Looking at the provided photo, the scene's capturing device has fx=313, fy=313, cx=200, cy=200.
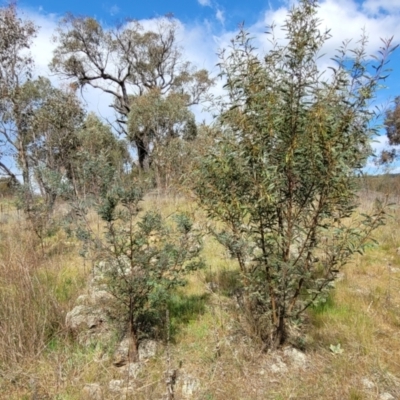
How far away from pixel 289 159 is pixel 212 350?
1.87 metres

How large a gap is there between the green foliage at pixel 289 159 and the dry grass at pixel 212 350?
1.51 ft

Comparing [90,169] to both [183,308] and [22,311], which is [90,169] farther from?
[183,308]

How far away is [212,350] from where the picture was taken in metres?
2.91

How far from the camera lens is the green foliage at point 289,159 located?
2.38 metres

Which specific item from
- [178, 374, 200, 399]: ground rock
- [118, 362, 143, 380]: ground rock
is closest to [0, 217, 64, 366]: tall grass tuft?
[118, 362, 143, 380]: ground rock

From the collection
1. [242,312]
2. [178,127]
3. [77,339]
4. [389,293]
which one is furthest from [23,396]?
[178,127]

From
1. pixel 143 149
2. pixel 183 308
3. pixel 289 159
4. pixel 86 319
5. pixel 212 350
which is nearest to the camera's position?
pixel 289 159

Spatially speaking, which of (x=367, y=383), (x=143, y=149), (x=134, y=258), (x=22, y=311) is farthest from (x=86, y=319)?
(x=143, y=149)

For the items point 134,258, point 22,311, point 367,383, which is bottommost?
point 367,383

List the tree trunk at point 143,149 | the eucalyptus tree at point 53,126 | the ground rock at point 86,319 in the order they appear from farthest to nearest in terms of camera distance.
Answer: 1. the tree trunk at point 143,149
2. the eucalyptus tree at point 53,126
3. the ground rock at point 86,319

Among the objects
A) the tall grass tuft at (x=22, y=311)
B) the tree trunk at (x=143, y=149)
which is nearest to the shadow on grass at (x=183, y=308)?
the tall grass tuft at (x=22, y=311)

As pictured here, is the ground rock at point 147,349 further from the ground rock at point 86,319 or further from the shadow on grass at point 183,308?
the ground rock at point 86,319

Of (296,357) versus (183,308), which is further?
(183,308)

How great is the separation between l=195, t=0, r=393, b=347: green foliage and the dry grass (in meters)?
0.46
